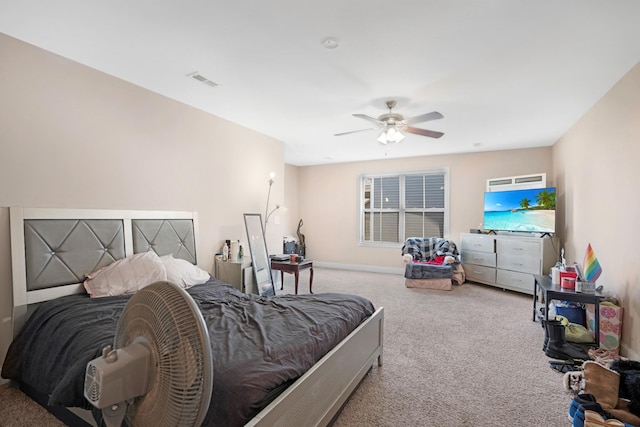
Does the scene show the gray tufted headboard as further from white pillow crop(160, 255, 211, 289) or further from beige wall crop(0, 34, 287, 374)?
white pillow crop(160, 255, 211, 289)

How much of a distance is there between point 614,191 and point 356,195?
15.0 feet

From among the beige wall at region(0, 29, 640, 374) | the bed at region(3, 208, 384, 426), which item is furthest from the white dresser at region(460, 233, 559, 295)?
the bed at region(3, 208, 384, 426)

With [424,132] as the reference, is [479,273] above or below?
below

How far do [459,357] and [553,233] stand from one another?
315 cm

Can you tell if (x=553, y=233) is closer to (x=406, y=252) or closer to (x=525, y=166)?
(x=525, y=166)

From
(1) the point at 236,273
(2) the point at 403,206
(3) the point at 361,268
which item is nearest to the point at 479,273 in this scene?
(2) the point at 403,206

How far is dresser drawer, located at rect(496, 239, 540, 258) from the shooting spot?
4839mm

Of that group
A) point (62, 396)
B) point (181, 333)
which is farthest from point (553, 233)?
point (62, 396)

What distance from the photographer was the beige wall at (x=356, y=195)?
5836 mm

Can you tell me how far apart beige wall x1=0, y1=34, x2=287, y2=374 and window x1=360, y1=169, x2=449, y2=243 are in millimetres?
3559

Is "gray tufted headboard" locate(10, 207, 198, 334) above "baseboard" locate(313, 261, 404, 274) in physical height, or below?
above

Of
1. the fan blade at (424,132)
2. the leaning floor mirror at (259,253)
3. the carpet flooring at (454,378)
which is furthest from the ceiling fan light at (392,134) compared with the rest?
the leaning floor mirror at (259,253)

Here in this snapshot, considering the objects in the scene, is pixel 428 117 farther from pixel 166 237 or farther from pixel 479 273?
pixel 479 273

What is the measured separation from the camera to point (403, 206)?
6.86 metres
